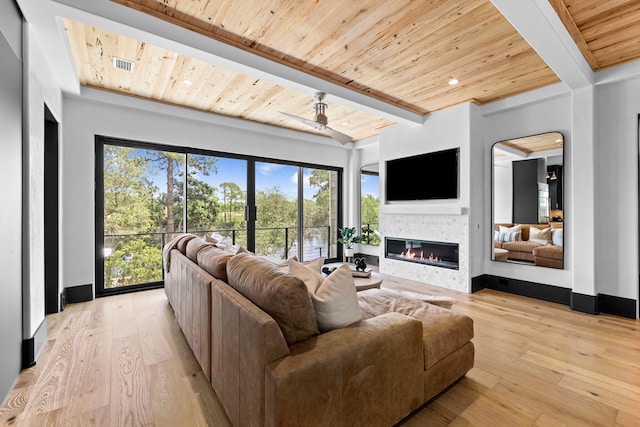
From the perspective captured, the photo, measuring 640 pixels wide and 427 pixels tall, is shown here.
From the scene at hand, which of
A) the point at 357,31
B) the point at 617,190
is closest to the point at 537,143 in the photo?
the point at 617,190

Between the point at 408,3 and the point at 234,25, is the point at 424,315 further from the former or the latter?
the point at 234,25

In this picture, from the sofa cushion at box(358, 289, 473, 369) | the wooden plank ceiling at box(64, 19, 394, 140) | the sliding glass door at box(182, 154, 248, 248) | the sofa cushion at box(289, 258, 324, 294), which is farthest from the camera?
the sliding glass door at box(182, 154, 248, 248)

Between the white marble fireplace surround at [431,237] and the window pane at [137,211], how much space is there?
373cm

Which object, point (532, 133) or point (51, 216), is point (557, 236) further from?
point (51, 216)

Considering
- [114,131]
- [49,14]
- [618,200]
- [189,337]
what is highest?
[49,14]

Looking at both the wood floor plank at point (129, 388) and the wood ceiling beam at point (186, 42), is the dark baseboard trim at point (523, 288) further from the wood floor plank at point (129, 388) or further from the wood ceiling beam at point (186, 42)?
the wood floor plank at point (129, 388)

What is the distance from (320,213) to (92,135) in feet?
13.7

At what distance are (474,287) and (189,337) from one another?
12.7 ft

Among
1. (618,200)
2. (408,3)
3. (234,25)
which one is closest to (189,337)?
(234,25)

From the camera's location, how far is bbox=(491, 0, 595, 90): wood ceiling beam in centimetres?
210

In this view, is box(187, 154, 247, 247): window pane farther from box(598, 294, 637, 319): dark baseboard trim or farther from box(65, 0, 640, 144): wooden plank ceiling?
box(598, 294, 637, 319): dark baseboard trim

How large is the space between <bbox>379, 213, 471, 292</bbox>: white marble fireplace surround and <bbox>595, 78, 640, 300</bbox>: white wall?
146 cm

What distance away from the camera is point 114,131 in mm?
4098

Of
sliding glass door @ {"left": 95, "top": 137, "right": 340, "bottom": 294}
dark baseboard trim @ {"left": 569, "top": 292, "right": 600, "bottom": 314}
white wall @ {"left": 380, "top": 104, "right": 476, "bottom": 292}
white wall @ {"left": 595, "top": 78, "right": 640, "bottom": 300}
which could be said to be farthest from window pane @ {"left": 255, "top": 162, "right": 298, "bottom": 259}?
white wall @ {"left": 595, "top": 78, "right": 640, "bottom": 300}
